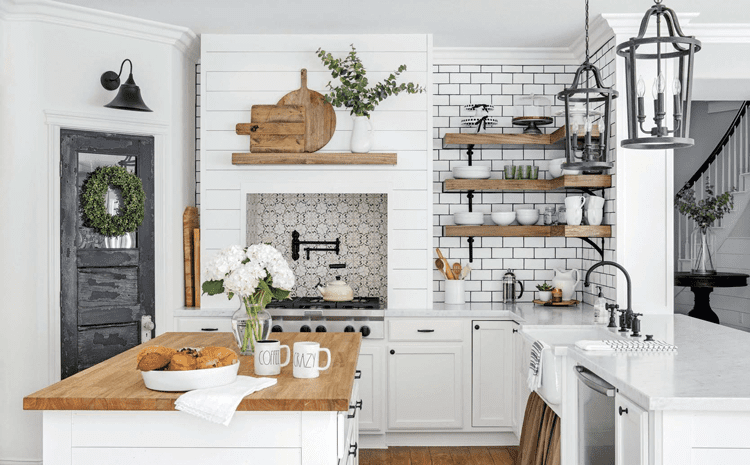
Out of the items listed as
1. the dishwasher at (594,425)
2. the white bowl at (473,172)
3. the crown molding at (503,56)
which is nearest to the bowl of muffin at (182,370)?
the dishwasher at (594,425)

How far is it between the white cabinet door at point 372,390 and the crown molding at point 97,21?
258cm

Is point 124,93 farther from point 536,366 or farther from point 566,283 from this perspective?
point 566,283

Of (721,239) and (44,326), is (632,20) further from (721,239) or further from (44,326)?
(44,326)

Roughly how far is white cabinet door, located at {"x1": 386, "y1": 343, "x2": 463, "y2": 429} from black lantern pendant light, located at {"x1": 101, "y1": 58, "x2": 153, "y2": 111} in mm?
2362

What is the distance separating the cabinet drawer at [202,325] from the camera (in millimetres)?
4363

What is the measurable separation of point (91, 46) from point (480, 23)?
8.68 ft

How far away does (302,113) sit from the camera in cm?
446

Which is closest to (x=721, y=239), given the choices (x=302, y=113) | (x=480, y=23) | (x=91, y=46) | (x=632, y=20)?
(x=632, y=20)

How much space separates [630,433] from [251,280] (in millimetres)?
1565

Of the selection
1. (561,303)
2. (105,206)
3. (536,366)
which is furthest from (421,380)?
(105,206)

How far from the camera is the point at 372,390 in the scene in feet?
14.2

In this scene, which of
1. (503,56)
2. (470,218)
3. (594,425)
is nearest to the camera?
(594,425)

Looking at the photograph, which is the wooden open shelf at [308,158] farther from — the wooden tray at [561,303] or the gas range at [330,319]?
the wooden tray at [561,303]

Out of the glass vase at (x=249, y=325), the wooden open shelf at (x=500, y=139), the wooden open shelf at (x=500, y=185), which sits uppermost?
the wooden open shelf at (x=500, y=139)
